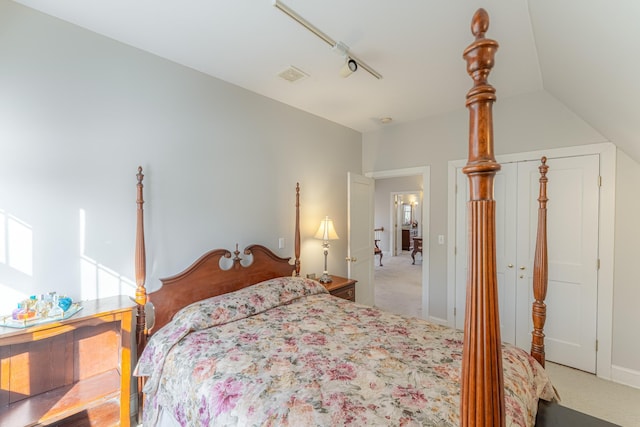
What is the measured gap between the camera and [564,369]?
2793 mm

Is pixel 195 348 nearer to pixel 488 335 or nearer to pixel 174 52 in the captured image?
pixel 488 335

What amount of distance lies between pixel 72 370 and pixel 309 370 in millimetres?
1587

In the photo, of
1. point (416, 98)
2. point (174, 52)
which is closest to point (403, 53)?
point (416, 98)

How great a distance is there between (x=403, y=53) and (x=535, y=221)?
7.21 feet

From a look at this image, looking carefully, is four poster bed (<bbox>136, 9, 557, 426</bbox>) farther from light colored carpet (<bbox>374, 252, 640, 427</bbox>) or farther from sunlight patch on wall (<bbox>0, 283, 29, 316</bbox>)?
light colored carpet (<bbox>374, 252, 640, 427</bbox>)

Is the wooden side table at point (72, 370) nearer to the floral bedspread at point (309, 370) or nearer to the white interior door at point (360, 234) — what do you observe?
the floral bedspread at point (309, 370)

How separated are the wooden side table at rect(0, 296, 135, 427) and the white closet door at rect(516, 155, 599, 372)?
3.65m

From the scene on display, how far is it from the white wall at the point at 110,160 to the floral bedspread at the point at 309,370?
0.69 m

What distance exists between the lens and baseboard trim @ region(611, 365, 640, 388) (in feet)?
8.17

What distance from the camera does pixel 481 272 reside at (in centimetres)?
63

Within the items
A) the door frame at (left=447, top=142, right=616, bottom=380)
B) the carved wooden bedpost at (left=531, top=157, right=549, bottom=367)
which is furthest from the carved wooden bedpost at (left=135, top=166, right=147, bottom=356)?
the door frame at (left=447, top=142, right=616, bottom=380)

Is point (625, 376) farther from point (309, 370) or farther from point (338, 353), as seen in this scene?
point (309, 370)

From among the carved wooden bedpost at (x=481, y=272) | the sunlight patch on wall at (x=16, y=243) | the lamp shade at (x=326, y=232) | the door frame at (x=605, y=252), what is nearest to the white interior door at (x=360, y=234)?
the lamp shade at (x=326, y=232)

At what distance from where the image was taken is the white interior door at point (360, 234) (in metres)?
3.83
